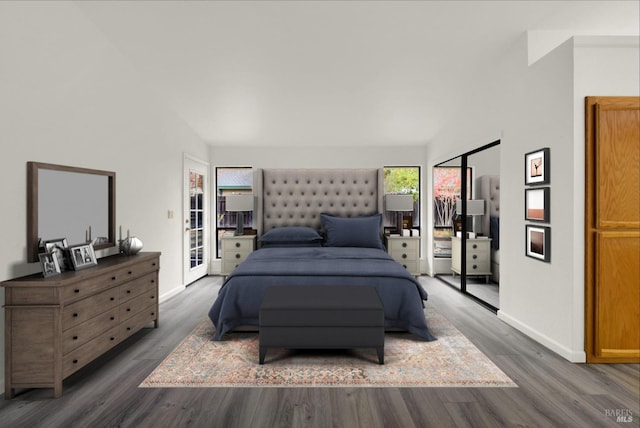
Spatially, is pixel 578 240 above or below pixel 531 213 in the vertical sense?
below

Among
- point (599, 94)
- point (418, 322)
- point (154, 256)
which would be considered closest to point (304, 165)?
point (154, 256)

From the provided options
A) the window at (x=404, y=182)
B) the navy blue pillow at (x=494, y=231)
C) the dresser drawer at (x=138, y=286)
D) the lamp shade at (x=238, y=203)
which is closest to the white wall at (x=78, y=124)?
the dresser drawer at (x=138, y=286)

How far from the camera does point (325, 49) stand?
131 inches

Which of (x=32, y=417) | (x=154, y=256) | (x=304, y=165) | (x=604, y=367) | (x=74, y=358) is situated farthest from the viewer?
(x=304, y=165)

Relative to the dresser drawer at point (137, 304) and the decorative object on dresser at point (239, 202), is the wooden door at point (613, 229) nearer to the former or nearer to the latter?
the dresser drawer at point (137, 304)

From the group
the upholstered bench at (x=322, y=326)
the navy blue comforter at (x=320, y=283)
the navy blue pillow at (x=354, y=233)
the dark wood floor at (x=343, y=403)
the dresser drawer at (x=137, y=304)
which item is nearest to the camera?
the dark wood floor at (x=343, y=403)

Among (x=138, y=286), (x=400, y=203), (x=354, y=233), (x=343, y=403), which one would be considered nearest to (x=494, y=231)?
(x=400, y=203)

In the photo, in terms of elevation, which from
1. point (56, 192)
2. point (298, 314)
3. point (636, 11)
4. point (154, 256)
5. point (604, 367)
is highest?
point (636, 11)

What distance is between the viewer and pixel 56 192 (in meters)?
2.53

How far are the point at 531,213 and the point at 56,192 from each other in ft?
13.0

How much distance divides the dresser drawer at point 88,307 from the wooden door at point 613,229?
363cm

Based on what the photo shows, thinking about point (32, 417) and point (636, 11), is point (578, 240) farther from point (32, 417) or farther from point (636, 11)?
point (32, 417)

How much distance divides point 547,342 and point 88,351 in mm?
3528

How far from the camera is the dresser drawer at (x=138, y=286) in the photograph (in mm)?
2722
